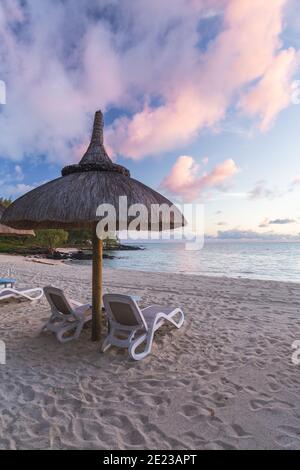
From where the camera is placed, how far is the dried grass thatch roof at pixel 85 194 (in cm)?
342

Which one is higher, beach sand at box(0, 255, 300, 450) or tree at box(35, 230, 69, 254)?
tree at box(35, 230, 69, 254)

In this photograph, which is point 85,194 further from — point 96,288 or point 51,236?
point 51,236

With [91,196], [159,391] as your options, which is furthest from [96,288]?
[159,391]

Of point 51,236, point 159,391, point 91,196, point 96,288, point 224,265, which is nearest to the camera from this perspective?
point 159,391

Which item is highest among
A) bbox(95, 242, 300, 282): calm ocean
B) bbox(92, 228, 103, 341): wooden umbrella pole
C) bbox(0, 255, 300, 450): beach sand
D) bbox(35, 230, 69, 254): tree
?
bbox(35, 230, 69, 254): tree

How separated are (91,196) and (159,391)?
99.7 inches

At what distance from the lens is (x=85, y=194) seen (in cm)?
352

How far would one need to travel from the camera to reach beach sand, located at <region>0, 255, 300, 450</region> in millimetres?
2127

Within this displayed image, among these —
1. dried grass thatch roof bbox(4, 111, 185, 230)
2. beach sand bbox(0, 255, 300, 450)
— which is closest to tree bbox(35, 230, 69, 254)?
beach sand bbox(0, 255, 300, 450)

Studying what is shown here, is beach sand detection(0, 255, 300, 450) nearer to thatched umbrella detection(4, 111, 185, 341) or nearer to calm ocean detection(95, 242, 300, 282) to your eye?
thatched umbrella detection(4, 111, 185, 341)

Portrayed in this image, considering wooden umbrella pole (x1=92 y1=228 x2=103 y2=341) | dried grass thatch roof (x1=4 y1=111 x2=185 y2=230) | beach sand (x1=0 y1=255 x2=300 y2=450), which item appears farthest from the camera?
wooden umbrella pole (x1=92 y1=228 x2=103 y2=341)

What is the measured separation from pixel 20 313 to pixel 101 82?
6.87m

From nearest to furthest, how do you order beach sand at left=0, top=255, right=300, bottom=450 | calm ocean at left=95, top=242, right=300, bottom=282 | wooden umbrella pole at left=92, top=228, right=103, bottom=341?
beach sand at left=0, top=255, right=300, bottom=450 < wooden umbrella pole at left=92, top=228, right=103, bottom=341 < calm ocean at left=95, top=242, right=300, bottom=282

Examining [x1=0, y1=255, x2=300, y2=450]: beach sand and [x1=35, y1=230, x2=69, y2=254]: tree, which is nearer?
[x1=0, y1=255, x2=300, y2=450]: beach sand
